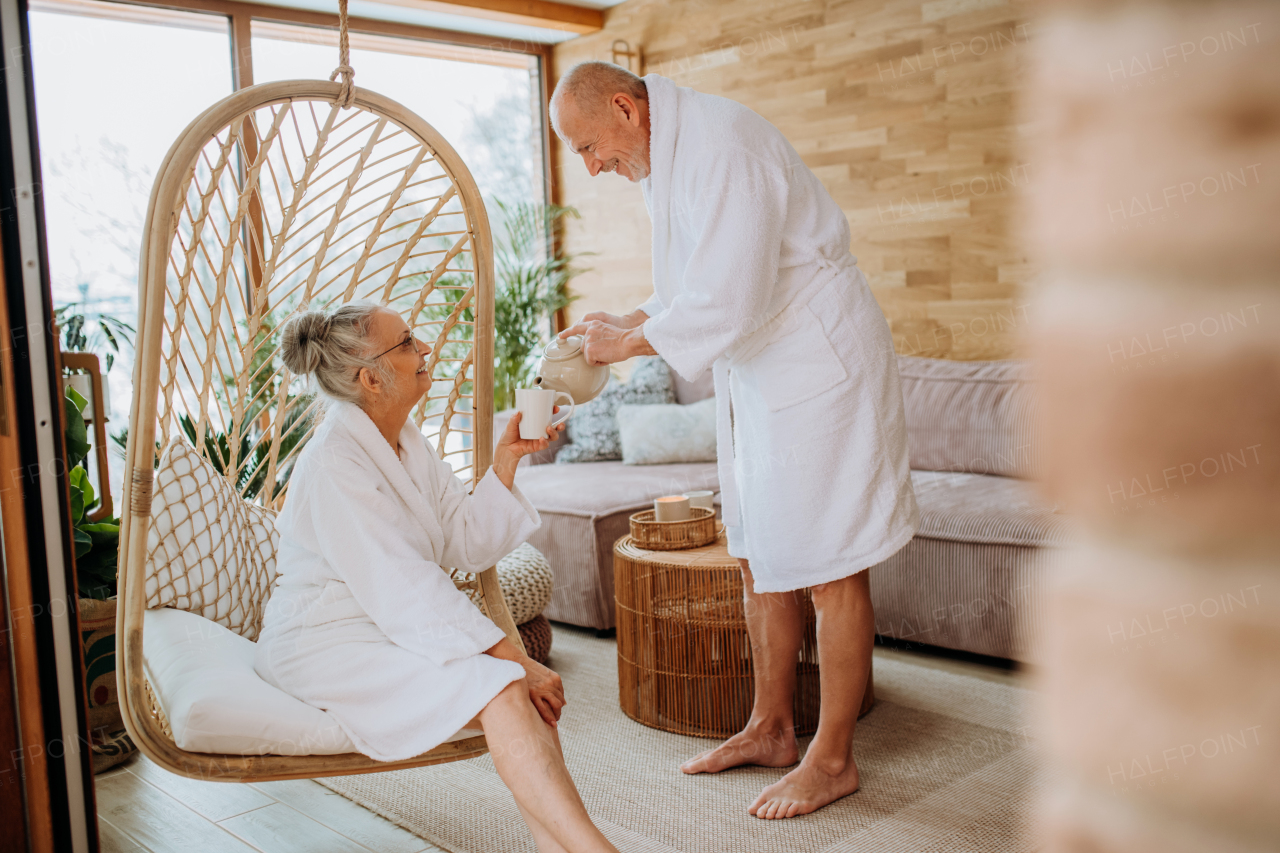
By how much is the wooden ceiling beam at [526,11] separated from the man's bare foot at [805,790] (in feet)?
12.6

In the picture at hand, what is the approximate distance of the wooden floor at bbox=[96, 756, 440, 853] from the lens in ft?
6.60

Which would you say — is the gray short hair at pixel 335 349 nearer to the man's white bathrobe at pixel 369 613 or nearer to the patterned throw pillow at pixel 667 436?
the man's white bathrobe at pixel 369 613

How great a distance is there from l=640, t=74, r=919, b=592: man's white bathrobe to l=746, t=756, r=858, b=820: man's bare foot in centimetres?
39

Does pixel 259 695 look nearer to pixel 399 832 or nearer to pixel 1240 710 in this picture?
pixel 399 832

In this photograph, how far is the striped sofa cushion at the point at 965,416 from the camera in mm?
3371

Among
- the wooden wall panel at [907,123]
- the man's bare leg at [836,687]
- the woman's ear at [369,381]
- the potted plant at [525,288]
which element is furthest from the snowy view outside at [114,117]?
the man's bare leg at [836,687]

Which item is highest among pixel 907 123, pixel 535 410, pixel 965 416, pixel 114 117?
pixel 114 117

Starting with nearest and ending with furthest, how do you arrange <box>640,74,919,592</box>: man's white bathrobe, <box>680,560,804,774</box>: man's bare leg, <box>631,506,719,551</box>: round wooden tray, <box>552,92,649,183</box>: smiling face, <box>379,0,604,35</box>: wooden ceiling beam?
<box>640,74,919,592</box>: man's white bathrobe
<box>552,92,649,183</box>: smiling face
<box>680,560,804,774</box>: man's bare leg
<box>631,506,719,551</box>: round wooden tray
<box>379,0,604,35</box>: wooden ceiling beam

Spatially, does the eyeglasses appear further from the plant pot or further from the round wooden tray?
the plant pot

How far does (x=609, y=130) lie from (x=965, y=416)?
6.28 feet

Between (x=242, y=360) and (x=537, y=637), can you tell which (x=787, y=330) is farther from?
(x=537, y=637)

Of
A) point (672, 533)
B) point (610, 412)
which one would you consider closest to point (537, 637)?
point (672, 533)

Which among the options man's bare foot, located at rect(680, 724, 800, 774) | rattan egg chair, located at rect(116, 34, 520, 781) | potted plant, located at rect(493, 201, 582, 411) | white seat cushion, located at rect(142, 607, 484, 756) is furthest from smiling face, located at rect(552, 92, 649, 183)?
potted plant, located at rect(493, 201, 582, 411)

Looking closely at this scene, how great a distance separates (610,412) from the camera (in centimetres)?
411
